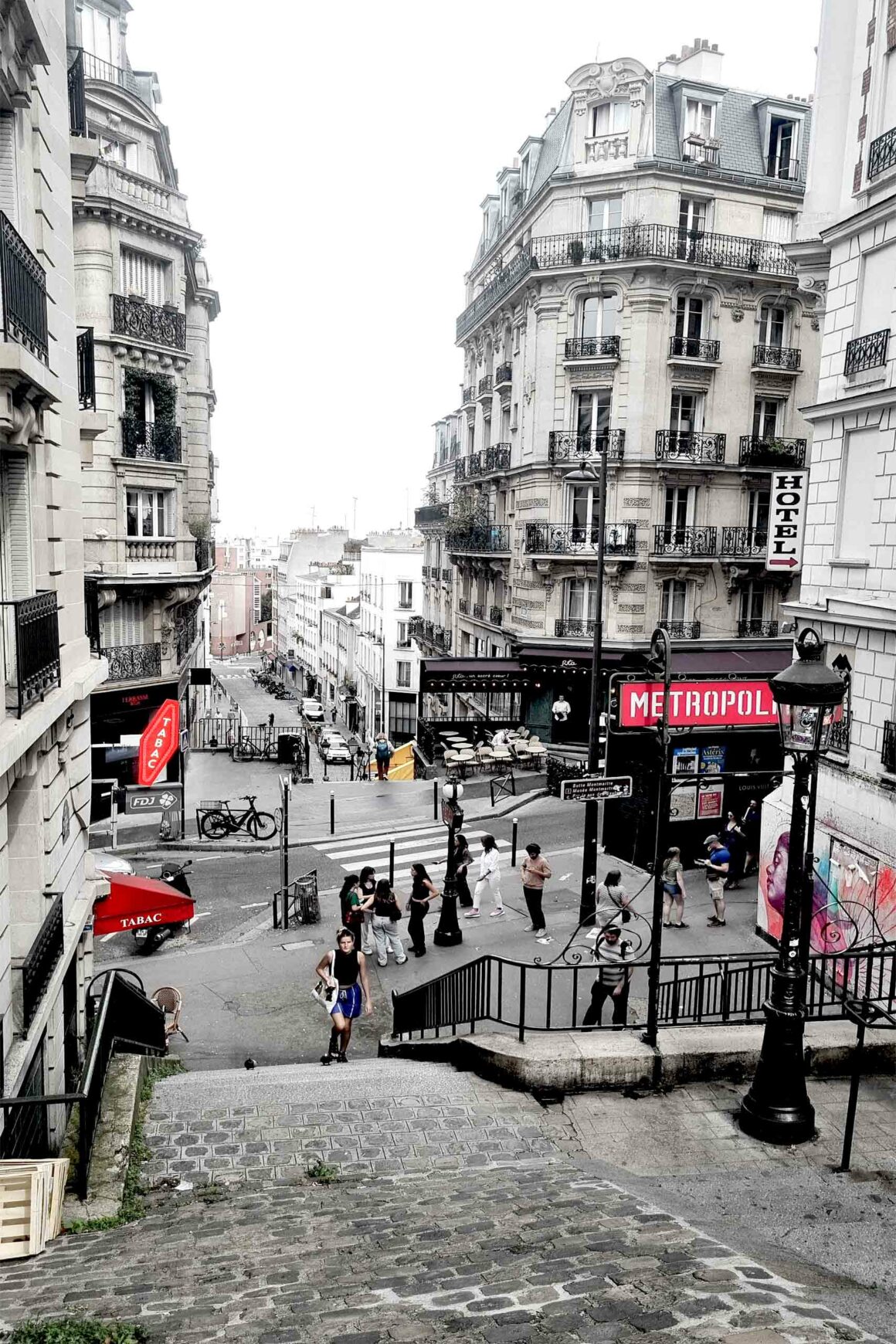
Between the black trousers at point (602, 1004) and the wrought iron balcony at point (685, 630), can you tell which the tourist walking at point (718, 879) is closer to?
the black trousers at point (602, 1004)

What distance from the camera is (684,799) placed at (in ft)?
62.1

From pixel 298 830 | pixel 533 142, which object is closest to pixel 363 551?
pixel 533 142

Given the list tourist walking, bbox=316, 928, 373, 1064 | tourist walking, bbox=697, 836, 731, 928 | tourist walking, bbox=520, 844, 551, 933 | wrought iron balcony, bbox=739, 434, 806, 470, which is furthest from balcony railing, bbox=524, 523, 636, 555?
tourist walking, bbox=316, 928, 373, 1064

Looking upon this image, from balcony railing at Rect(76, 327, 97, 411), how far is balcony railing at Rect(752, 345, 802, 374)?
84.8ft

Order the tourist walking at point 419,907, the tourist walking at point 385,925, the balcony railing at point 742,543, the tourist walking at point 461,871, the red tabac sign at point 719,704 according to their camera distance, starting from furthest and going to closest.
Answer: the balcony railing at point 742,543 < the red tabac sign at point 719,704 < the tourist walking at point 461,871 < the tourist walking at point 419,907 < the tourist walking at point 385,925

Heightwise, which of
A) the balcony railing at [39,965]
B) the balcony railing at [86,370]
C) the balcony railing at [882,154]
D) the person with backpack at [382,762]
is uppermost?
the balcony railing at [882,154]

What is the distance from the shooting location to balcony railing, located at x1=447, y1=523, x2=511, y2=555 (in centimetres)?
3610

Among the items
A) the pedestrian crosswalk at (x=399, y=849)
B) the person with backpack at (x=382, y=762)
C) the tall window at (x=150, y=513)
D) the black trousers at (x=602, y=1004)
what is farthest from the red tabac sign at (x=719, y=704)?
the tall window at (x=150, y=513)

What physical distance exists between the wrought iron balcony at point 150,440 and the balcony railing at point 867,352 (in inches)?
765

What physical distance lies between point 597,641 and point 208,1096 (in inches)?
405

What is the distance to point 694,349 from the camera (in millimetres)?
30875


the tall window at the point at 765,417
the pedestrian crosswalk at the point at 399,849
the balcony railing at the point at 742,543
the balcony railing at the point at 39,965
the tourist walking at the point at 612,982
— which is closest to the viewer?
the balcony railing at the point at 39,965

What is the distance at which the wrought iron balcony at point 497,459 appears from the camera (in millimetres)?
35844

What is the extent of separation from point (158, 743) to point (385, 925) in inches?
303
